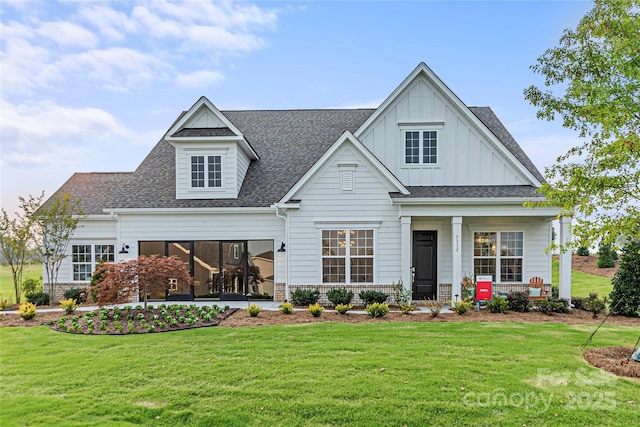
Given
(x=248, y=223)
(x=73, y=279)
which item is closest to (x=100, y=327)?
(x=248, y=223)

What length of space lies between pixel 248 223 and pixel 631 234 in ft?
37.5

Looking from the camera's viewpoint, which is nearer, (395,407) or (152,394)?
(395,407)

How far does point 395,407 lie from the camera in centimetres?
482

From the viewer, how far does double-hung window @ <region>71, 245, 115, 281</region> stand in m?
15.0

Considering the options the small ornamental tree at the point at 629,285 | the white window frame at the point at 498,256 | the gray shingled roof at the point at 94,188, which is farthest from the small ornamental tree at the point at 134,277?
the small ornamental tree at the point at 629,285

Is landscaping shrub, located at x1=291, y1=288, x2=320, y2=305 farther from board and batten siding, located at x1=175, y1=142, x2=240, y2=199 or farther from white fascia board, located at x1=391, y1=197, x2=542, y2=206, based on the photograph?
board and batten siding, located at x1=175, y1=142, x2=240, y2=199

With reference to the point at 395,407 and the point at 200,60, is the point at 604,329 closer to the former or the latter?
the point at 395,407

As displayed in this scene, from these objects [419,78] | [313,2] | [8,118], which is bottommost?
[8,118]

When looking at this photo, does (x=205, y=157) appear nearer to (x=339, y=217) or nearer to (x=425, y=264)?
(x=339, y=217)

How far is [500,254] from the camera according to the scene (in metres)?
13.5

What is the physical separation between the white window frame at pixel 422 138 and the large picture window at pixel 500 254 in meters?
3.31

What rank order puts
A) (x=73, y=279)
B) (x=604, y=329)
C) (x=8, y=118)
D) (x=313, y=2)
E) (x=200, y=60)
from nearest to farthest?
(x=604, y=329) → (x=8, y=118) → (x=313, y=2) → (x=73, y=279) → (x=200, y=60)

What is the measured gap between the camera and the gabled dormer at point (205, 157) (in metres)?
14.2

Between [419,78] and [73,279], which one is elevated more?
[419,78]
